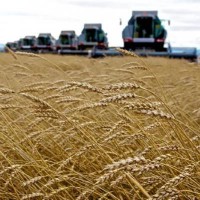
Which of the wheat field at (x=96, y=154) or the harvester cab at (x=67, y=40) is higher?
the wheat field at (x=96, y=154)

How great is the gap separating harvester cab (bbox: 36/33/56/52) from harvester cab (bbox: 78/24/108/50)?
5.70m

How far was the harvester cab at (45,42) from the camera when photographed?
3209 cm

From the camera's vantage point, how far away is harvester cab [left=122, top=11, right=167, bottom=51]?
20.5 metres

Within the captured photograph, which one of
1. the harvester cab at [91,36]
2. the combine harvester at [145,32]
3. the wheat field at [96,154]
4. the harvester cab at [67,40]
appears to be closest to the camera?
the wheat field at [96,154]

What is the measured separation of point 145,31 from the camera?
2092 centimetres

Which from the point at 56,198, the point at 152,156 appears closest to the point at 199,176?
the point at 152,156

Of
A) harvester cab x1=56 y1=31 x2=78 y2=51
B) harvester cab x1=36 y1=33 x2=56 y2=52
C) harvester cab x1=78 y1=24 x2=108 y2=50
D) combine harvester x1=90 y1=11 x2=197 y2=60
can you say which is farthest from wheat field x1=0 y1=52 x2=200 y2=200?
harvester cab x1=36 y1=33 x2=56 y2=52

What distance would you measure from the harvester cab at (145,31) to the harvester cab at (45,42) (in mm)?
11751

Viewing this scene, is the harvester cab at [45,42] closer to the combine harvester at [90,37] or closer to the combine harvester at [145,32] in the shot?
the combine harvester at [90,37]

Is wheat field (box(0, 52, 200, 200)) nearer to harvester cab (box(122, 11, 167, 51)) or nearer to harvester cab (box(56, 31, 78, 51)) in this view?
harvester cab (box(122, 11, 167, 51))

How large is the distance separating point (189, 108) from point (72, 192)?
6.21ft

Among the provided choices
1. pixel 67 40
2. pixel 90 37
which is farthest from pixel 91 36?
pixel 67 40

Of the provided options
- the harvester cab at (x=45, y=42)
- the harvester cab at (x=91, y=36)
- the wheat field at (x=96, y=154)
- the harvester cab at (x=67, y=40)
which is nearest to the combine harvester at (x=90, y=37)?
the harvester cab at (x=91, y=36)

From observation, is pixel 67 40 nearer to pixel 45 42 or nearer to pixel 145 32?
pixel 45 42
